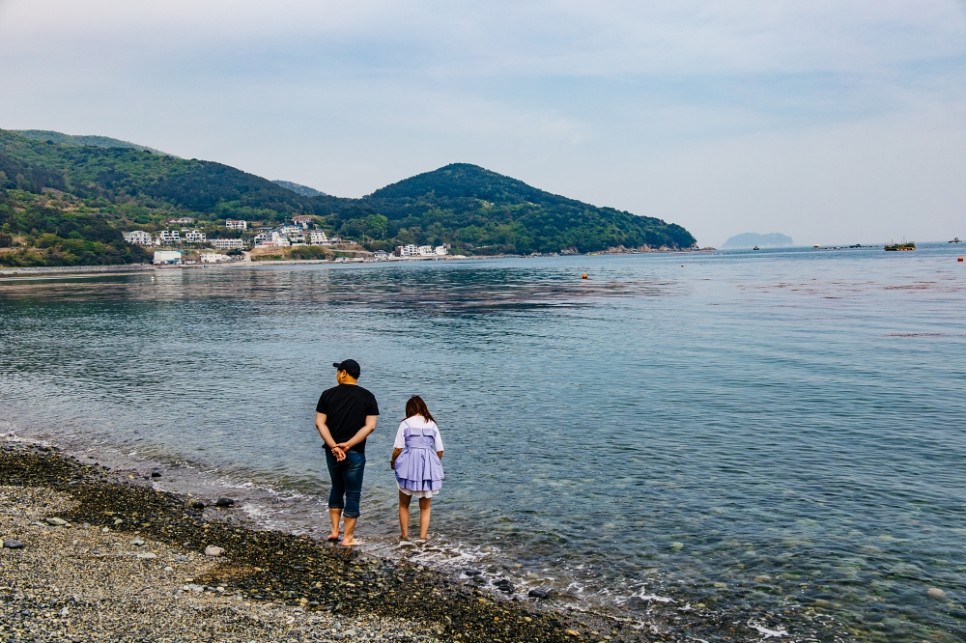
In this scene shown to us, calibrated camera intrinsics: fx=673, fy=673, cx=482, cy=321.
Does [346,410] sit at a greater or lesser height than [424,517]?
greater

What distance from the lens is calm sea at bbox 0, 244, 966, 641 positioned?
10.2 m

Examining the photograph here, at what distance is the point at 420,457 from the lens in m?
11.4

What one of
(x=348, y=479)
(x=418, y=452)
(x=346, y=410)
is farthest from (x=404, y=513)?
(x=346, y=410)

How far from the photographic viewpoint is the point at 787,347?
33.5 metres

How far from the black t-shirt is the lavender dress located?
26.9 inches

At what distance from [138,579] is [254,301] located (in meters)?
73.4

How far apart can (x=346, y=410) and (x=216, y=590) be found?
325 centimetres

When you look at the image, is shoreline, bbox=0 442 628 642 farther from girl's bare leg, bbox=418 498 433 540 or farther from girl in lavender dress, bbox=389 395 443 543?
girl in lavender dress, bbox=389 395 443 543

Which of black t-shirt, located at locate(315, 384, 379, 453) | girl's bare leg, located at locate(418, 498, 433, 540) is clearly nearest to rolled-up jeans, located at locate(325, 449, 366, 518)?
black t-shirt, located at locate(315, 384, 379, 453)

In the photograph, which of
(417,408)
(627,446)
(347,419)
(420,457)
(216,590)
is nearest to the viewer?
(216,590)

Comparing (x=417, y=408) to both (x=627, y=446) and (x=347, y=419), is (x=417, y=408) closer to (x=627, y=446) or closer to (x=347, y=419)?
(x=347, y=419)

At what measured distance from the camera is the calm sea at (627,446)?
10.2 m

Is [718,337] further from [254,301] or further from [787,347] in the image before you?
[254,301]

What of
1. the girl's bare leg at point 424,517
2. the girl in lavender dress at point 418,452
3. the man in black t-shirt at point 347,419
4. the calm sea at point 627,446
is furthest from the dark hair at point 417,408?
the calm sea at point 627,446
